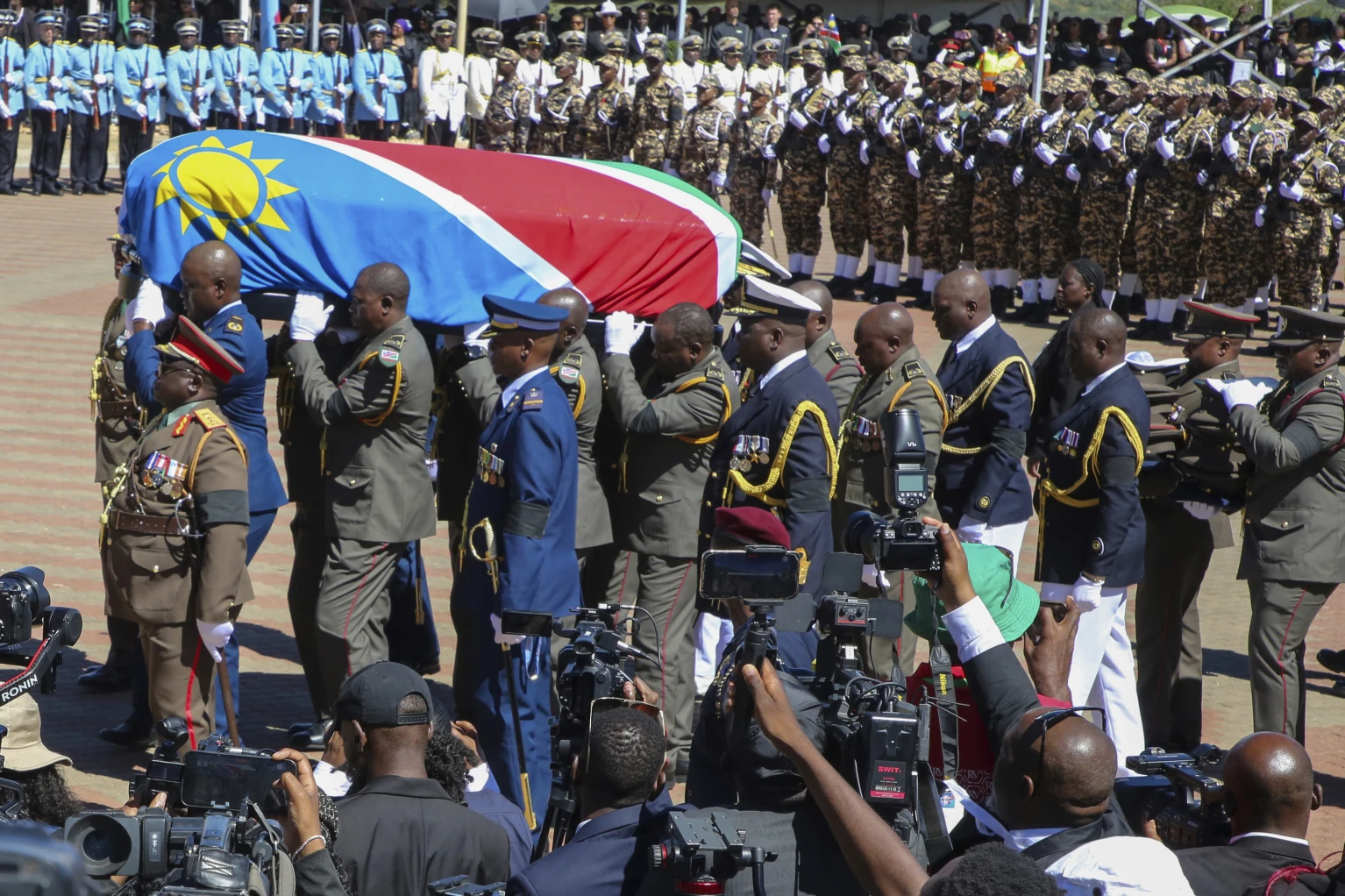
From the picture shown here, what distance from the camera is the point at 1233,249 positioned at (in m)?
14.6

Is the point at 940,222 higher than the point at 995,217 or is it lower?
lower

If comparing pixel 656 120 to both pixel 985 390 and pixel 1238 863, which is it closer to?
pixel 985 390

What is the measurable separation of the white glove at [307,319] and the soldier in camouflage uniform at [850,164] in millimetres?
10906

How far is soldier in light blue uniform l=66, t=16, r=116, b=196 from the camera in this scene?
68.4 feet

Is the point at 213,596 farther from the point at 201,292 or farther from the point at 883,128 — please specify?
the point at 883,128

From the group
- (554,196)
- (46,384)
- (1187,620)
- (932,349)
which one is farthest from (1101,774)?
(932,349)

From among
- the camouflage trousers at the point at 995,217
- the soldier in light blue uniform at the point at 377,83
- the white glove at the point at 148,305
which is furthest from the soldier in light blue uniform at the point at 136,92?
the white glove at the point at 148,305

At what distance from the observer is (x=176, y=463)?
5.46m

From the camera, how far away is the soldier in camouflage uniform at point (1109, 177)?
14930 mm

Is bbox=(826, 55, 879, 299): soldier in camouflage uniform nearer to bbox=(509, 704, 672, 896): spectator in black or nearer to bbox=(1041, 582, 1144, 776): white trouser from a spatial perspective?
bbox=(1041, 582, 1144, 776): white trouser

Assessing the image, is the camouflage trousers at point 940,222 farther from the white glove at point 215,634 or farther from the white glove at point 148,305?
the white glove at point 215,634

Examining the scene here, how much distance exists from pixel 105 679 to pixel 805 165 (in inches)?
459

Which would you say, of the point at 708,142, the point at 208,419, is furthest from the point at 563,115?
the point at 208,419

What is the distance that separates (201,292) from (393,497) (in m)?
1.05
